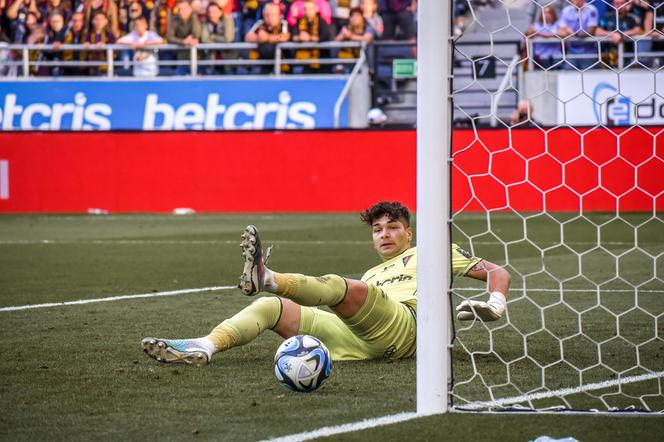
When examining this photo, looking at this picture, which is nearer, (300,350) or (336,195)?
(300,350)

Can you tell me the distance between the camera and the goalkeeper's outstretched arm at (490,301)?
562 centimetres

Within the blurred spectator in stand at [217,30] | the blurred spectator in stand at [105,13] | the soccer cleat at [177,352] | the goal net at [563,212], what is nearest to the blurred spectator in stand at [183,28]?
the blurred spectator in stand at [217,30]

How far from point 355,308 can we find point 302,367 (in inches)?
22.6

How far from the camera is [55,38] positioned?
23406 mm

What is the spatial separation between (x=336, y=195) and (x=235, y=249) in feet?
Result: 22.3

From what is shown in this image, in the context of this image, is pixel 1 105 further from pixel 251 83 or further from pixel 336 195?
pixel 336 195

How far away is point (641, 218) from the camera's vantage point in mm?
17703

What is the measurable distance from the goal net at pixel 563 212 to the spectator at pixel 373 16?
1566mm

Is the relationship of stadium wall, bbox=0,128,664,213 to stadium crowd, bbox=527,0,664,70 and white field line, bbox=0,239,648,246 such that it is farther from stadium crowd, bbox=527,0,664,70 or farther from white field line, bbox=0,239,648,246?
A: white field line, bbox=0,239,648,246

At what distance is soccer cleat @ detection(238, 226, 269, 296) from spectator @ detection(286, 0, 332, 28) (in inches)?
683

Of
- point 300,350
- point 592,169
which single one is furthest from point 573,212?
point 300,350

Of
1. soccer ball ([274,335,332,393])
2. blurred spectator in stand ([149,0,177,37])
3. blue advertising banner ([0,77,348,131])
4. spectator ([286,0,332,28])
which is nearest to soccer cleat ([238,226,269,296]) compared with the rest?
soccer ball ([274,335,332,393])

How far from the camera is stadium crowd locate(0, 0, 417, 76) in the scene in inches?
875

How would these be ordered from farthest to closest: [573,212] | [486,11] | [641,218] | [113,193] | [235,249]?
[486,11] < [113,193] < [573,212] < [641,218] < [235,249]
